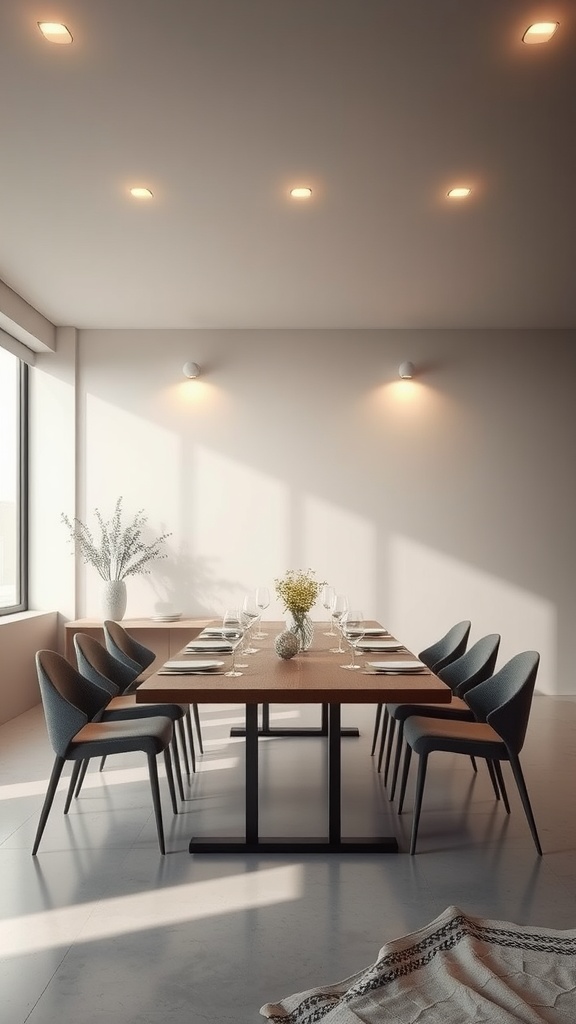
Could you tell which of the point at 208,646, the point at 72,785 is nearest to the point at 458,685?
the point at 208,646

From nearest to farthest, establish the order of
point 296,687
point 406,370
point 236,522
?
point 296,687, point 406,370, point 236,522

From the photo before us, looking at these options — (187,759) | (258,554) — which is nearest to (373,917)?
(187,759)

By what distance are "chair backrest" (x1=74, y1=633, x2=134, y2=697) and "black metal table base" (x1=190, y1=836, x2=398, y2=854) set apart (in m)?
1.17

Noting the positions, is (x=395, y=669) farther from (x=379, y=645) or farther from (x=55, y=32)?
(x=55, y=32)

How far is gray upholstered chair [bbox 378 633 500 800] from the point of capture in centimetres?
438

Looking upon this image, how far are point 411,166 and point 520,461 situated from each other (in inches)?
153

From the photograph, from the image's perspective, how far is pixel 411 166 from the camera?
4.41 m

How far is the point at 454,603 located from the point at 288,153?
4.56 metres

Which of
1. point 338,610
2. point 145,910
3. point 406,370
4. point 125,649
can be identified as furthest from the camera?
point 406,370

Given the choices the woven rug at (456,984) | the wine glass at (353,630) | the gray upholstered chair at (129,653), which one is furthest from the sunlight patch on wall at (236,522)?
the woven rug at (456,984)

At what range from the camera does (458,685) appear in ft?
15.5

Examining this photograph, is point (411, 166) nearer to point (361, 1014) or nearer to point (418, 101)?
point (418, 101)

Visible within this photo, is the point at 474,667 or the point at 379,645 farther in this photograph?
the point at 474,667

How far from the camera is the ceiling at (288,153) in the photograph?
324 cm
